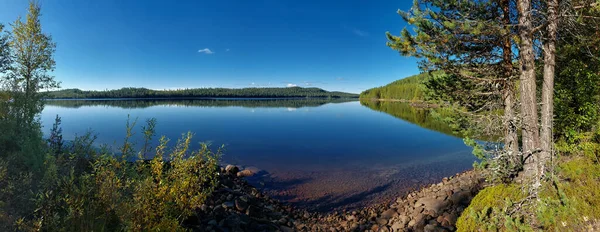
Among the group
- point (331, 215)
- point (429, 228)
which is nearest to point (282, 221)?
point (331, 215)

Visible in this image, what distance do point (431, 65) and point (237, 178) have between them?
33.7 feet

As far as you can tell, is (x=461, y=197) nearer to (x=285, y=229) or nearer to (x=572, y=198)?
(x=572, y=198)

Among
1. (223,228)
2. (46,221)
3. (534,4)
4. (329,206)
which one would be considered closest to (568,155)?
(534,4)

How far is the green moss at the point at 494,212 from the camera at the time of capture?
18.0 feet

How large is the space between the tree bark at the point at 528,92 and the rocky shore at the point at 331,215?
226 centimetres

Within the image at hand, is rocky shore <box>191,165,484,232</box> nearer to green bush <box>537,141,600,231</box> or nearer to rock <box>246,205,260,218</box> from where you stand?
rock <box>246,205,260,218</box>

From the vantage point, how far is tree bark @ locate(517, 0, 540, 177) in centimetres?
625

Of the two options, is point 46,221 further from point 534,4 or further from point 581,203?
point 534,4

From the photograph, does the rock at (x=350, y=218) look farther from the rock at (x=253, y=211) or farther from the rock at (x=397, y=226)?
the rock at (x=253, y=211)

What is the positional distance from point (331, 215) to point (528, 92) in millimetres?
6893

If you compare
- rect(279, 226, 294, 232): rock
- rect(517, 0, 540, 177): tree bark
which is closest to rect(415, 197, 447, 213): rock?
rect(517, 0, 540, 177): tree bark

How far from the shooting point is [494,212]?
5902 mm

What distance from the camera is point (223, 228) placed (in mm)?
6656

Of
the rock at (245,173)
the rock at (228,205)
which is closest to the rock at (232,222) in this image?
the rock at (228,205)
